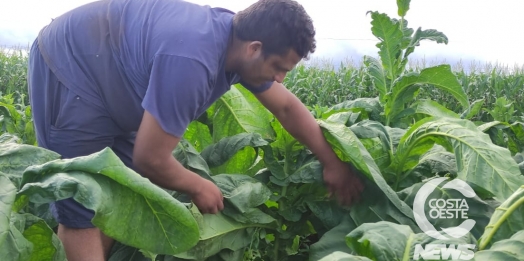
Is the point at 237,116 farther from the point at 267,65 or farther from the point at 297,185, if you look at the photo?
the point at 267,65

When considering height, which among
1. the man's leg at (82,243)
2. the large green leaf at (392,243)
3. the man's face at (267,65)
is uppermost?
the man's face at (267,65)

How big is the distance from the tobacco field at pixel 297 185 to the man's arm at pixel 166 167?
0.04 m

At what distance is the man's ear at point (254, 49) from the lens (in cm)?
179

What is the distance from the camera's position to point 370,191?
5.98 ft

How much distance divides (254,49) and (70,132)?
707 mm

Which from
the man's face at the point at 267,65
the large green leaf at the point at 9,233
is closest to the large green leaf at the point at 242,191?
the man's face at the point at 267,65

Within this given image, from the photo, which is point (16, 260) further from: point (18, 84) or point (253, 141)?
point (18, 84)

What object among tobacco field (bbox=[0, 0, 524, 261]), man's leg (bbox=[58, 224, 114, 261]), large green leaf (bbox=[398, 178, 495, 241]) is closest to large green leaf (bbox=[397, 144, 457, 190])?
tobacco field (bbox=[0, 0, 524, 261])

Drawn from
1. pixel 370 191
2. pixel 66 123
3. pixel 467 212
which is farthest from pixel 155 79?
pixel 467 212

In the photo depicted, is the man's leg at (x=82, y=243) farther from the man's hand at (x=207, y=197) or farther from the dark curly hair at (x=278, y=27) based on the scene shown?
the dark curly hair at (x=278, y=27)

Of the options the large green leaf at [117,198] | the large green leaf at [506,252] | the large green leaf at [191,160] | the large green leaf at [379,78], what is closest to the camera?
the large green leaf at [506,252]

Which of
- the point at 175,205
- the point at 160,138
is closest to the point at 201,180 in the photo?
the point at 160,138

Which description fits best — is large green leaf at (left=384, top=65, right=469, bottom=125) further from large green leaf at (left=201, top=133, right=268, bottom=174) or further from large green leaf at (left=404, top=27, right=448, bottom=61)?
large green leaf at (left=201, top=133, right=268, bottom=174)

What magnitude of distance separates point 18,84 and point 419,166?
9.82 metres
